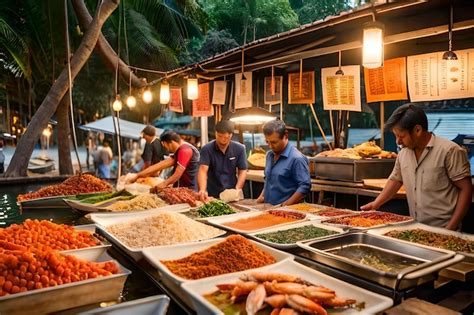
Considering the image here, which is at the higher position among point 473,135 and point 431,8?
point 431,8

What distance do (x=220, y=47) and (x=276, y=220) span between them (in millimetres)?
14733

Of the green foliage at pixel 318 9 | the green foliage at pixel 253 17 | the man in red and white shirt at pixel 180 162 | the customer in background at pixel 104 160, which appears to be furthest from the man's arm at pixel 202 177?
the green foliage at pixel 253 17

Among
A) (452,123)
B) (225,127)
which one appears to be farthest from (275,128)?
(452,123)

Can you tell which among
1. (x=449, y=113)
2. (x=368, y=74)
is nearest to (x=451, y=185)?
(x=368, y=74)

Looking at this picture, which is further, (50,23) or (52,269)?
(50,23)

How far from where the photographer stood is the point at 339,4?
53.4 ft

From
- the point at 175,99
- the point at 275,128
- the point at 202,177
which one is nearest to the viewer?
the point at 275,128

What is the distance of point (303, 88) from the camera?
6.24 m

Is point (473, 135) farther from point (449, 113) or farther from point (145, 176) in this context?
point (145, 176)

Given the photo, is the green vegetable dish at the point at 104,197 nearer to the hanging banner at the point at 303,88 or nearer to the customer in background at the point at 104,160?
the hanging banner at the point at 303,88

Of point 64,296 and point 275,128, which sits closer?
point 64,296

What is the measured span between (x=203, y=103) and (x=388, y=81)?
4043 mm

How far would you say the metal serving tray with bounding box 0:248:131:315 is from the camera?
5.74 feet

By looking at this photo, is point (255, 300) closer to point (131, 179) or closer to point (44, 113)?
point (131, 179)
